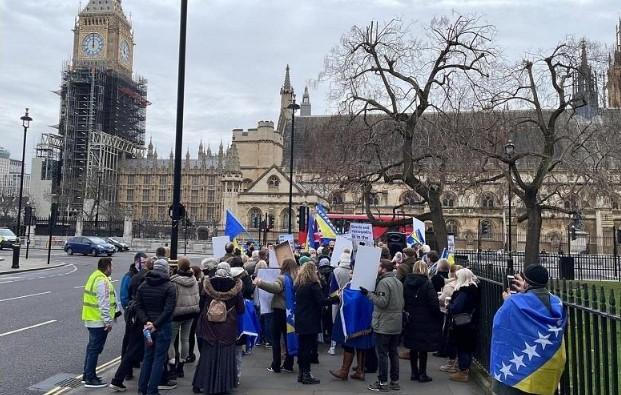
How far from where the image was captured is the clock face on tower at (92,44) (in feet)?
308

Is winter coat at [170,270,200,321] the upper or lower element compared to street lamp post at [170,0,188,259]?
lower

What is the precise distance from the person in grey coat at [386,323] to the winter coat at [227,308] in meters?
1.86

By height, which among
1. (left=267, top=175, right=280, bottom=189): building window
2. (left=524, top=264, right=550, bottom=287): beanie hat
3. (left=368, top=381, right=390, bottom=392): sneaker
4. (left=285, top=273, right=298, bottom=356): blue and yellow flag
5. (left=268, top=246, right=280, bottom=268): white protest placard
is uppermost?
(left=267, top=175, right=280, bottom=189): building window

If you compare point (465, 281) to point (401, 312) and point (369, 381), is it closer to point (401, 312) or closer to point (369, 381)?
point (401, 312)

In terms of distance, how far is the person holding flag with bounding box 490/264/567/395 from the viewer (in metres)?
4.35

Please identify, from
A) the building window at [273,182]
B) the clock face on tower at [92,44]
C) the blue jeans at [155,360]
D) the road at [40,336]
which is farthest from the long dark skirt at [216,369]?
the clock face on tower at [92,44]

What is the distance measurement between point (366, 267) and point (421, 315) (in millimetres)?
1135

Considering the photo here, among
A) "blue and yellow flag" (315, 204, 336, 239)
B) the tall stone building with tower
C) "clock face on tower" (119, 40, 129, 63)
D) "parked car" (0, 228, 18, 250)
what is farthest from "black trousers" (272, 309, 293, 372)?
"clock face on tower" (119, 40, 129, 63)

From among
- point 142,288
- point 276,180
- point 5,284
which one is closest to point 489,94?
point 142,288

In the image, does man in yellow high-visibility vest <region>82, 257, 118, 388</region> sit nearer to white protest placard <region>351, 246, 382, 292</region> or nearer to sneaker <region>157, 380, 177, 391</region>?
sneaker <region>157, 380, 177, 391</region>

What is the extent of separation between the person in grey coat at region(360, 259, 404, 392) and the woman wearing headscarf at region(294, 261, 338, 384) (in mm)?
735

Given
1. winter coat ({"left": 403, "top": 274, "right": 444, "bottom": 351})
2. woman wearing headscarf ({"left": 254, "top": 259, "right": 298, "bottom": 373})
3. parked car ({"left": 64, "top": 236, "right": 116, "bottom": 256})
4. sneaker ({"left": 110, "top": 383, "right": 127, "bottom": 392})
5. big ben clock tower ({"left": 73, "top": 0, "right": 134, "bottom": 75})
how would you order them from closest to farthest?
sneaker ({"left": 110, "top": 383, "right": 127, "bottom": 392}), winter coat ({"left": 403, "top": 274, "right": 444, "bottom": 351}), woman wearing headscarf ({"left": 254, "top": 259, "right": 298, "bottom": 373}), parked car ({"left": 64, "top": 236, "right": 116, "bottom": 256}), big ben clock tower ({"left": 73, "top": 0, "right": 134, "bottom": 75})

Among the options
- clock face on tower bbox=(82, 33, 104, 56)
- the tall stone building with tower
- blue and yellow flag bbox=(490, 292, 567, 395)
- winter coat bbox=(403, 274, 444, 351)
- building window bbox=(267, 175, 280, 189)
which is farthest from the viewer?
clock face on tower bbox=(82, 33, 104, 56)

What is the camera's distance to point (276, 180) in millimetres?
68875
